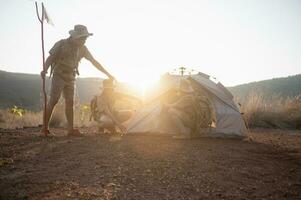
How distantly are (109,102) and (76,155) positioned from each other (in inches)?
115

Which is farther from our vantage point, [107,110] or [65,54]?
[107,110]

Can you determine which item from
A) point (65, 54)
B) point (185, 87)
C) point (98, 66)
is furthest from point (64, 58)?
point (185, 87)

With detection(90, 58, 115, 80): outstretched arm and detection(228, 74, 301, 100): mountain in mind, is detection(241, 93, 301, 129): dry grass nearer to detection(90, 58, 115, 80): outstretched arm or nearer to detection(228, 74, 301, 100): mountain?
detection(90, 58, 115, 80): outstretched arm

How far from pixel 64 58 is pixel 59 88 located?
612 mm

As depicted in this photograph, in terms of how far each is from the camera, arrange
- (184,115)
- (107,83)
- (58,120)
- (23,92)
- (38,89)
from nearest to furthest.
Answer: (184,115)
(107,83)
(58,120)
(23,92)
(38,89)

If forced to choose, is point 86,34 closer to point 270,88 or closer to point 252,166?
point 252,166

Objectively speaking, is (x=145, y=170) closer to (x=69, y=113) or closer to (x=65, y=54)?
(x=69, y=113)

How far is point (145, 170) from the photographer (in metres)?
4.50

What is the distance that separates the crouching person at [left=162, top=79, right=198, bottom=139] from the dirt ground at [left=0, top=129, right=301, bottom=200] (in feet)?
1.87

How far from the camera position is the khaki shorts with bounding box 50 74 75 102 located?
7582 mm

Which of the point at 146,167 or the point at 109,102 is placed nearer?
the point at 146,167

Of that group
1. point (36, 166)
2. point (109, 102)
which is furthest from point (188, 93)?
point (36, 166)

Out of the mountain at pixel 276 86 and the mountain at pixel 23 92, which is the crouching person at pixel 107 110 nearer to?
the mountain at pixel 23 92

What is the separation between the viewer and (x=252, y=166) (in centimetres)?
494
